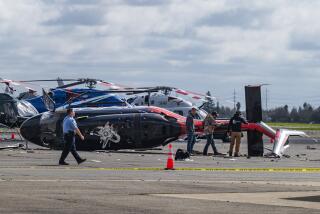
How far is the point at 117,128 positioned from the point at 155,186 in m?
16.7

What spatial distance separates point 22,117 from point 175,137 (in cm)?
1581

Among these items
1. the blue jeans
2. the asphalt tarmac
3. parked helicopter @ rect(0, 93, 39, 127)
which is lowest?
the asphalt tarmac

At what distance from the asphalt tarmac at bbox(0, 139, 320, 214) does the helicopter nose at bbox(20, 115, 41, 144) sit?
595 cm

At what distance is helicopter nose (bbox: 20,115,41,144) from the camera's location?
37719 millimetres

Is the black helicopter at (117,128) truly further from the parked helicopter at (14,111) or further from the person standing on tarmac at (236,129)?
the parked helicopter at (14,111)

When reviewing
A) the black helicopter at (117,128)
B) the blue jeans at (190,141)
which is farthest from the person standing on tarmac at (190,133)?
the black helicopter at (117,128)

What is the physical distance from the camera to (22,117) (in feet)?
166

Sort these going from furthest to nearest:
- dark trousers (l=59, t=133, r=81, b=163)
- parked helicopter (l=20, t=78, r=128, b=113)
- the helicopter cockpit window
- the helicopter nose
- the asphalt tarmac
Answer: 1. the helicopter cockpit window
2. parked helicopter (l=20, t=78, r=128, b=113)
3. the helicopter nose
4. dark trousers (l=59, t=133, r=81, b=163)
5. the asphalt tarmac

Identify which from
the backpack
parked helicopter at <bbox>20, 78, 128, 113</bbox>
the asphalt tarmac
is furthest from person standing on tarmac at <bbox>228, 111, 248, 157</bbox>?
parked helicopter at <bbox>20, 78, 128, 113</bbox>

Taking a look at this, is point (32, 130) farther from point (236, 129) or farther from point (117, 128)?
point (236, 129)

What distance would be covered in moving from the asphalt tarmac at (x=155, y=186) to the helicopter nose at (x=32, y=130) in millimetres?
5953

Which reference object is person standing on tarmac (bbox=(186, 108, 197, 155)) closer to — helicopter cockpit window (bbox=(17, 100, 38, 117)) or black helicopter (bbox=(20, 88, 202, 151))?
black helicopter (bbox=(20, 88, 202, 151))

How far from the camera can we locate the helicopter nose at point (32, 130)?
124 feet

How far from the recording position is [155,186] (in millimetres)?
20094
